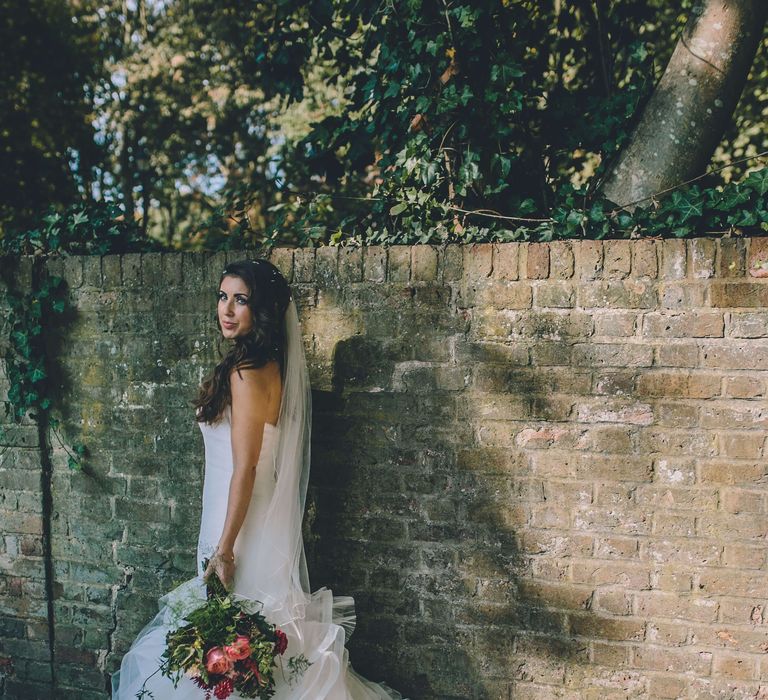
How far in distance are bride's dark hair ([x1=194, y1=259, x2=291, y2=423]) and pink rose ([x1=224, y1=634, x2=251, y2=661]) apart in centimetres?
91

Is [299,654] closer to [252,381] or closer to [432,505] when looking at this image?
[432,505]

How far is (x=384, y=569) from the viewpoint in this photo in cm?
331

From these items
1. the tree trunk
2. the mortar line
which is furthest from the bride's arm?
the tree trunk

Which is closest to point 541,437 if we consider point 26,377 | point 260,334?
point 260,334

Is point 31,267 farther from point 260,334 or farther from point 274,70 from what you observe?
point 274,70

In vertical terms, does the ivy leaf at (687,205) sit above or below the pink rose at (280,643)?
above

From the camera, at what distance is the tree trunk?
3.46 m

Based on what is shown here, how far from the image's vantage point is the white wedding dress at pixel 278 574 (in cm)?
291

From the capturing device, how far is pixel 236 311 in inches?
118

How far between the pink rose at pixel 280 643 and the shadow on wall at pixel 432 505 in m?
0.64

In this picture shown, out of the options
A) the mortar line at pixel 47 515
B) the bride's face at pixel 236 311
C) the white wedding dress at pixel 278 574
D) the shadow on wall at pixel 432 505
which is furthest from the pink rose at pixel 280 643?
the mortar line at pixel 47 515

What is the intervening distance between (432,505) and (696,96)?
2.44 meters

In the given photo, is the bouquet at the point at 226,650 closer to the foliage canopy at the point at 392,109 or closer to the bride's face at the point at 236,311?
the bride's face at the point at 236,311

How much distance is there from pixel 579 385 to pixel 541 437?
284 mm
